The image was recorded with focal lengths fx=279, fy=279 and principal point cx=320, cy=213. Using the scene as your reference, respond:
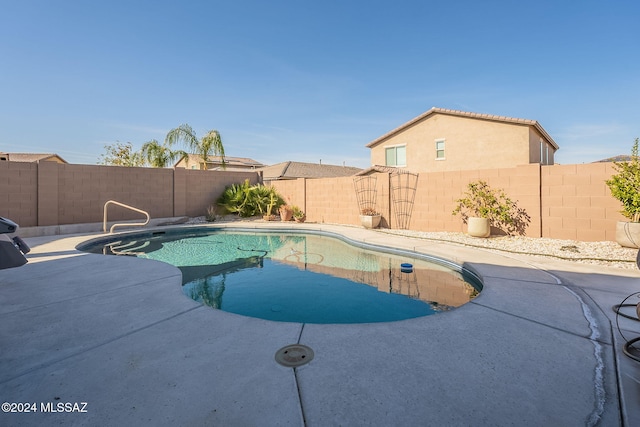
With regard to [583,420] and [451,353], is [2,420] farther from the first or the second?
[583,420]

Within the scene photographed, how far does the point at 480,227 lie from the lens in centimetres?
823

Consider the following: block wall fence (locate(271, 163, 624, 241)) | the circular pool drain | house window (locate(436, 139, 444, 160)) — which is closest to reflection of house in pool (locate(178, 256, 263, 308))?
the circular pool drain

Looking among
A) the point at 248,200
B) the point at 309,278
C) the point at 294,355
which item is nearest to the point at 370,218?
the point at 309,278

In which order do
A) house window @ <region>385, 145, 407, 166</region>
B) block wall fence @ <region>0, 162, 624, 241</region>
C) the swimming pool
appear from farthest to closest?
house window @ <region>385, 145, 407, 166</region> → block wall fence @ <region>0, 162, 624, 241</region> → the swimming pool

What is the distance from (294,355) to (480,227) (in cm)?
780

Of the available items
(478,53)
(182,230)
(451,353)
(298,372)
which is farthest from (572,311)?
(478,53)

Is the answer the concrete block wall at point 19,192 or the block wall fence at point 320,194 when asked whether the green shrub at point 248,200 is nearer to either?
the block wall fence at point 320,194

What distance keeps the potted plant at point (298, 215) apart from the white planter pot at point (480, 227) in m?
7.51

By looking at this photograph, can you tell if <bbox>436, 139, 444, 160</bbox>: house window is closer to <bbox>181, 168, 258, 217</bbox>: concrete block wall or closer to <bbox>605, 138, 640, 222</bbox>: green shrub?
<bbox>605, 138, 640, 222</bbox>: green shrub

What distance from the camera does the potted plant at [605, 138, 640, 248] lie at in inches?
240

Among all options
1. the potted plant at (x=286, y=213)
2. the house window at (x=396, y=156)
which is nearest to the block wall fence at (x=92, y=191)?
the potted plant at (x=286, y=213)

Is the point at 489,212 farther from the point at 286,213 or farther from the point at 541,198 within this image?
the point at 286,213

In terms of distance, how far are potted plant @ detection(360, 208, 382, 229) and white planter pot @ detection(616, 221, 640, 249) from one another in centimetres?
653

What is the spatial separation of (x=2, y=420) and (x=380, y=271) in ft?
18.1
